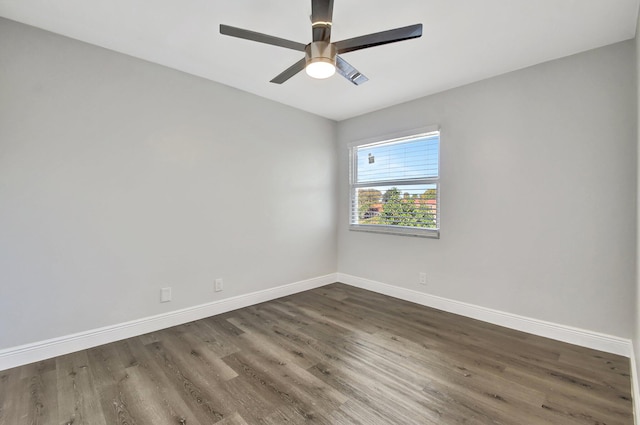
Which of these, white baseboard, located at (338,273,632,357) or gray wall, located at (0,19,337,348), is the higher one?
gray wall, located at (0,19,337,348)

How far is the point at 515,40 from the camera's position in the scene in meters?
2.21

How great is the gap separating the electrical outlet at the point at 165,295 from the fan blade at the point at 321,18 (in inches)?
98.5

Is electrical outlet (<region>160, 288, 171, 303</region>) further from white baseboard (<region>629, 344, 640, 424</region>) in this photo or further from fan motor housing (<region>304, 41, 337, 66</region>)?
white baseboard (<region>629, 344, 640, 424</region>)

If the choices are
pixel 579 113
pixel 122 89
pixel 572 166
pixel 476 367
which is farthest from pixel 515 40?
pixel 122 89

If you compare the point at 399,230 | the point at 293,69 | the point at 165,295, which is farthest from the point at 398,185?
the point at 165,295

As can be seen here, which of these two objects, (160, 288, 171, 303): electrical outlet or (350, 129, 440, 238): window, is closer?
(160, 288, 171, 303): electrical outlet

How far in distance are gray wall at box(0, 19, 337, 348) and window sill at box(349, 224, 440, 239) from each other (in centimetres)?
111

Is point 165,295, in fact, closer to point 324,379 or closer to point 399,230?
point 324,379

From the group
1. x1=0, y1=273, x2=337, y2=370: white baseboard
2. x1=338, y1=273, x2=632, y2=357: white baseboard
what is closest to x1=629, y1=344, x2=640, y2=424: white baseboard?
x1=338, y1=273, x2=632, y2=357: white baseboard

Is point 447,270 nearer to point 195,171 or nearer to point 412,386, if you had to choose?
point 412,386

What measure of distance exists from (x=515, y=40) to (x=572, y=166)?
3.75 feet

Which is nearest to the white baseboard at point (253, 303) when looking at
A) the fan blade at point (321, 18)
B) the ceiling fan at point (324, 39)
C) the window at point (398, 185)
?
the window at point (398, 185)

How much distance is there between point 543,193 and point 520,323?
3.99ft

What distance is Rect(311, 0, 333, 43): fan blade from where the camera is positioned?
4.93ft
